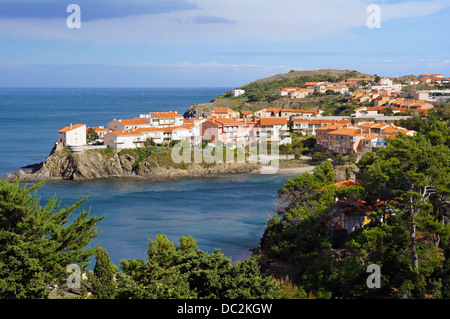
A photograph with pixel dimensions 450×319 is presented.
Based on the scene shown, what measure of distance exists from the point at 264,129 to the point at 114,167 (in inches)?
523

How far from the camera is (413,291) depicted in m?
9.53

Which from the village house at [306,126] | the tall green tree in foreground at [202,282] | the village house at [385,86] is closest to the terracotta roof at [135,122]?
the village house at [306,126]

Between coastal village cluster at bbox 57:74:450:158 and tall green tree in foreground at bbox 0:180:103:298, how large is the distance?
78.3 ft

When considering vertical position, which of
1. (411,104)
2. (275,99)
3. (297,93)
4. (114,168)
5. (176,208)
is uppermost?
(297,93)

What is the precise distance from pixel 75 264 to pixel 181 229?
12003 mm

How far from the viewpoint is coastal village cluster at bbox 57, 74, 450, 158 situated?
34875mm

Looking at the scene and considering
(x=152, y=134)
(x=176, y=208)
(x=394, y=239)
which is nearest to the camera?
(x=394, y=239)

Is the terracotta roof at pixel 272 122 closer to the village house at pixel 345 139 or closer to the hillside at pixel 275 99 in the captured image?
the village house at pixel 345 139

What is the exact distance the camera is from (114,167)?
33375mm

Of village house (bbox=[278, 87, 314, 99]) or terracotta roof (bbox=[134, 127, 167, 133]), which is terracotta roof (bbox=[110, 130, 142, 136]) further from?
village house (bbox=[278, 87, 314, 99])

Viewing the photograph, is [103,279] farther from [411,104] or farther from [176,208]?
[411,104]

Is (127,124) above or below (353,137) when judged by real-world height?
above

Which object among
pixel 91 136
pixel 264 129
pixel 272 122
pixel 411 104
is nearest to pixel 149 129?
pixel 91 136

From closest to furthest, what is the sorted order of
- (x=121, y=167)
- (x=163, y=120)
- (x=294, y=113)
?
(x=121, y=167), (x=163, y=120), (x=294, y=113)
